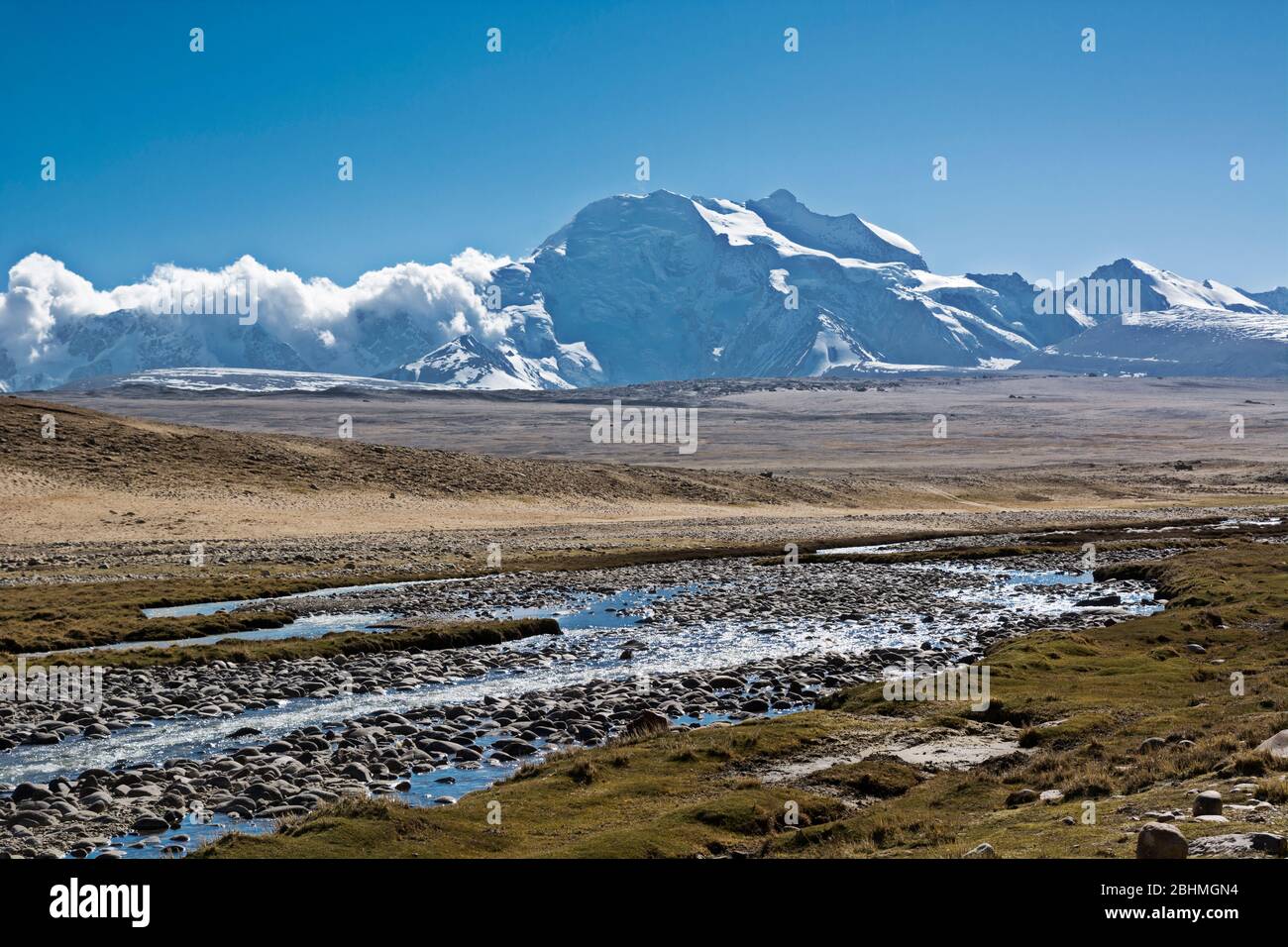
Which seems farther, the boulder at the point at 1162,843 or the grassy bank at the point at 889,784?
the grassy bank at the point at 889,784

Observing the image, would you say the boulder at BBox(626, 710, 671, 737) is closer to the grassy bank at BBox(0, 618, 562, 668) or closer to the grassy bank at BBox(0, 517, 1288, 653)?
the grassy bank at BBox(0, 618, 562, 668)

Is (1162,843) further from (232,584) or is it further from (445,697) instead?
(232,584)

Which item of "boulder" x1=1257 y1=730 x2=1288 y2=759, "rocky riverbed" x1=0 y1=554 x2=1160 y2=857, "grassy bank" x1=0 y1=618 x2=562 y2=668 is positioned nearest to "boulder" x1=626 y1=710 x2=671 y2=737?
"rocky riverbed" x1=0 y1=554 x2=1160 y2=857

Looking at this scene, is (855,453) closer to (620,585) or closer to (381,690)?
(620,585)

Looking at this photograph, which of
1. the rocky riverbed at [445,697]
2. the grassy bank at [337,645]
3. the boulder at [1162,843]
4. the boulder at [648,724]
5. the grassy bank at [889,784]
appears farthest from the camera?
the grassy bank at [337,645]

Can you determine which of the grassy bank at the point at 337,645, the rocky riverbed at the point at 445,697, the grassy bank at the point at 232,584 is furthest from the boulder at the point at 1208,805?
the grassy bank at the point at 232,584

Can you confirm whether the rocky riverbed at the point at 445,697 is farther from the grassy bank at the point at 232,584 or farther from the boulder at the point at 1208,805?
the boulder at the point at 1208,805

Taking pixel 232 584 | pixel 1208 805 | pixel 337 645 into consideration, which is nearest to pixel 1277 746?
pixel 1208 805

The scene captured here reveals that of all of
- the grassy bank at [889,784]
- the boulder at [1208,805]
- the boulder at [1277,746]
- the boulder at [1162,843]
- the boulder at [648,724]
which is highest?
the boulder at [1162,843]

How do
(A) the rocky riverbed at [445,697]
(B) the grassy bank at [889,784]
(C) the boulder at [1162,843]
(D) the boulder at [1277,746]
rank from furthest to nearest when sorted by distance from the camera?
(A) the rocky riverbed at [445,697]
(D) the boulder at [1277,746]
(B) the grassy bank at [889,784]
(C) the boulder at [1162,843]

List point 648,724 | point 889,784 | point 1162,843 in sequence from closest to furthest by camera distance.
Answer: point 1162,843 < point 889,784 < point 648,724
